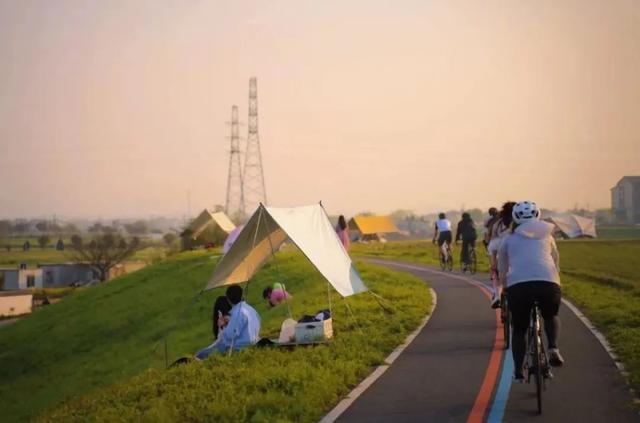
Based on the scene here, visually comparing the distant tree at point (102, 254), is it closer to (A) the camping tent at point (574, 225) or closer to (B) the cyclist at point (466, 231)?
(A) the camping tent at point (574, 225)

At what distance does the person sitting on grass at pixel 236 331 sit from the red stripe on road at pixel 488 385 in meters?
4.26

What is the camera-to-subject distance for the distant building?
321 ft

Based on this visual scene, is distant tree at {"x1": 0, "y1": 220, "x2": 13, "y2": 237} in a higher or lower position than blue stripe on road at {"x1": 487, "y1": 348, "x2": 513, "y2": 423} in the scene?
higher

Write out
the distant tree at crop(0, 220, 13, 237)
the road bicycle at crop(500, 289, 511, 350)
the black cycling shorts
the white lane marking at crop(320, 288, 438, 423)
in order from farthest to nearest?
1. the distant tree at crop(0, 220, 13, 237)
2. the black cycling shorts
3. the road bicycle at crop(500, 289, 511, 350)
4. the white lane marking at crop(320, 288, 438, 423)

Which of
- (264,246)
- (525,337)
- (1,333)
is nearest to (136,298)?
(1,333)

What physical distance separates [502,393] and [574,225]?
257ft

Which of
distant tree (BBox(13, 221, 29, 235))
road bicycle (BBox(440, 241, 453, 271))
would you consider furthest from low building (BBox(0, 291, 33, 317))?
distant tree (BBox(13, 221, 29, 235))

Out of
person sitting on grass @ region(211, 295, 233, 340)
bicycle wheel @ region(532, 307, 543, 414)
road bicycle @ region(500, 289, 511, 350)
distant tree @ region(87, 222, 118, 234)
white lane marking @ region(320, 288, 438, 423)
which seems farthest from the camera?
distant tree @ region(87, 222, 118, 234)

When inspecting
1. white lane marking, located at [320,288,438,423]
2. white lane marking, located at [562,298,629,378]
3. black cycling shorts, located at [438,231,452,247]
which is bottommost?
white lane marking, located at [320,288,438,423]

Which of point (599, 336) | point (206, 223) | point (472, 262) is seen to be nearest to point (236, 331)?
point (599, 336)

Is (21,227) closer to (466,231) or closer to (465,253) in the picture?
(465,253)

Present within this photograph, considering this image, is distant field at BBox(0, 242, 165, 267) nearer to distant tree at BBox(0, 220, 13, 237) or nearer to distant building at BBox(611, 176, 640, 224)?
distant tree at BBox(0, 220, 13, 237)

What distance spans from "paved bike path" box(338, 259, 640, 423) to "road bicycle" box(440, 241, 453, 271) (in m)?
14.6

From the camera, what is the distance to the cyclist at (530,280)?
26.9 ft
